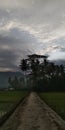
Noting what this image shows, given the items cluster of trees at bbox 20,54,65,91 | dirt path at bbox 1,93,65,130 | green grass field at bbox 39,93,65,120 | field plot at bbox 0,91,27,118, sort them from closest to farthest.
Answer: dirt path at bbox 1,93,65,130 < green grass field at bbox 39,93,65,120 < field plot at bbox 0,91,27,118 < cluster of trees at bbox 20,54,65,91

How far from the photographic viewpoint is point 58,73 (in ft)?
560

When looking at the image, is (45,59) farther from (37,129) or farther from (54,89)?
(37,129)

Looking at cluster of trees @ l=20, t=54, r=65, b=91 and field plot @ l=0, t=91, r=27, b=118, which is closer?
field plot @ l=0, t=91, r=27, b=118

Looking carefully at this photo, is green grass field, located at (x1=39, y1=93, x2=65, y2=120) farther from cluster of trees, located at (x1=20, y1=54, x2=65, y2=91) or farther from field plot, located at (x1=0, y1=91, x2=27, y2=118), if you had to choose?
cluster of trees, located at (x1=20, y1=54, x2=65, y2=91)

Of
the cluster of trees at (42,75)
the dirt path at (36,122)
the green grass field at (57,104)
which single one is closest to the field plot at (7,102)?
the dirt path at (36,122)

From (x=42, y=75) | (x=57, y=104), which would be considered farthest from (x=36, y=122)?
(x=42, y=75)

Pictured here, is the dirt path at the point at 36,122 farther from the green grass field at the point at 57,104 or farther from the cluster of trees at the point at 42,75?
the cluster of trees at the point at 42,75

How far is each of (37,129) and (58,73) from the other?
15506 cm

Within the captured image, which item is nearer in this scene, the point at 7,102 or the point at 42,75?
the point at 7,102

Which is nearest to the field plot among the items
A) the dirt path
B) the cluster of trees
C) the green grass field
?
the dirt path

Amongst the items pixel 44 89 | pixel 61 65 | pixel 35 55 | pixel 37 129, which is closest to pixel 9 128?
pixel 37 129

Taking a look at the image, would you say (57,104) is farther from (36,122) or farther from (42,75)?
(42,75)

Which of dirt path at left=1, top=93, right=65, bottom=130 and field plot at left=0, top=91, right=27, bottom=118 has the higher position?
field plot at left=0, top=91, right=27, bottom=118

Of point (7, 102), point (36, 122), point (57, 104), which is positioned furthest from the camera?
point (7, 102)
